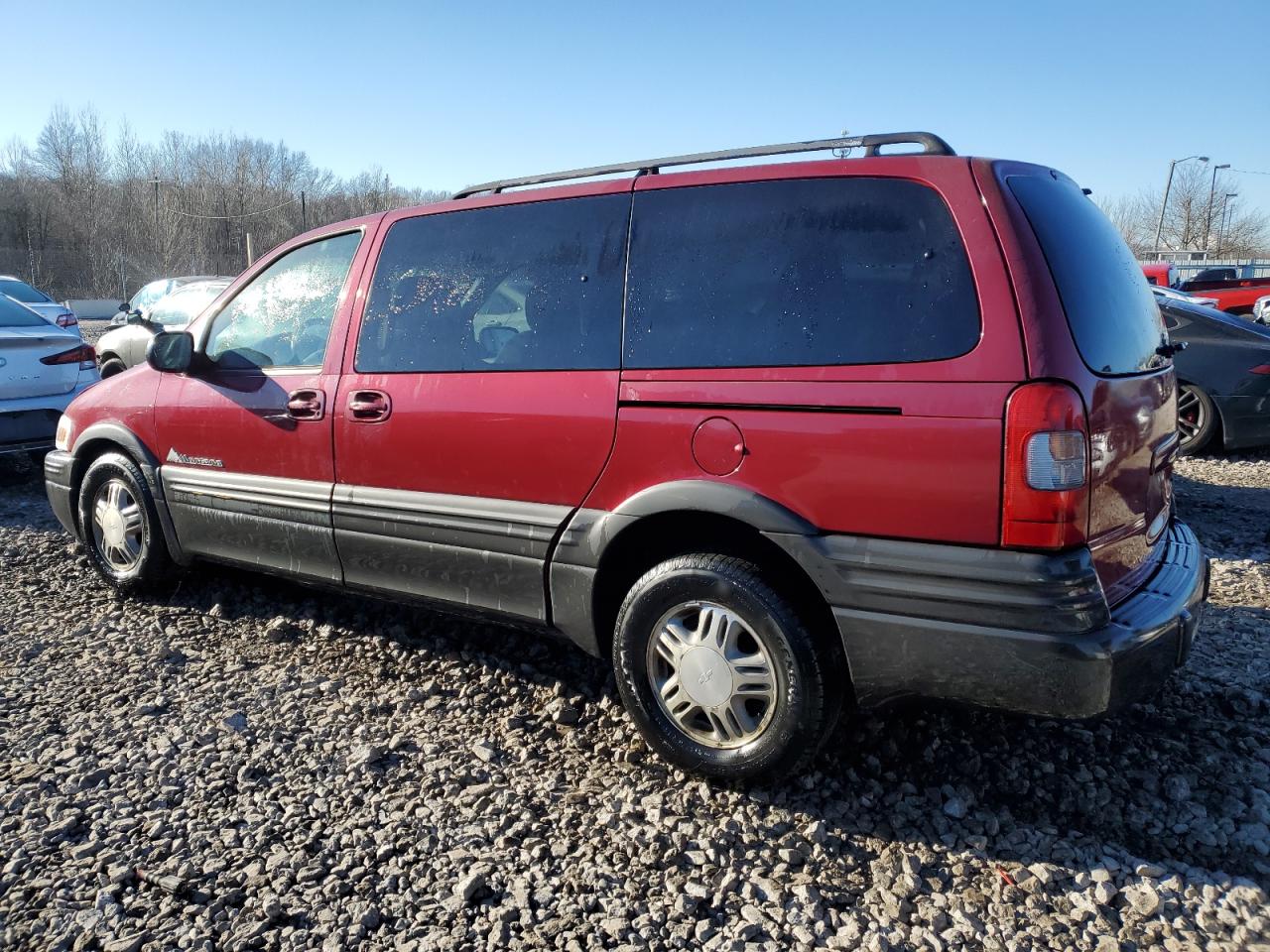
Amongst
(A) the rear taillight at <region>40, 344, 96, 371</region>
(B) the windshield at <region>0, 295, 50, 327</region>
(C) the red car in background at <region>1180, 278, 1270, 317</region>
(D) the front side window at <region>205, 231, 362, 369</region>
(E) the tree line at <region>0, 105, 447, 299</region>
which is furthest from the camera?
(E) the tree line at <region>0, 105, 447, 299</region>

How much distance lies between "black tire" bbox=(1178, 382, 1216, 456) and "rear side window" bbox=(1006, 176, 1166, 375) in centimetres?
608

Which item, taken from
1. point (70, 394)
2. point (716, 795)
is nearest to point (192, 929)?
point (716, 795)

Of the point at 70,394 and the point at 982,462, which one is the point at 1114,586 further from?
the point at 70,394

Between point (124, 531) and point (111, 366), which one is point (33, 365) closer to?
point (124, 531)

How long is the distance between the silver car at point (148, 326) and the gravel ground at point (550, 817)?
745cm

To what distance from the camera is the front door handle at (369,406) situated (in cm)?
367

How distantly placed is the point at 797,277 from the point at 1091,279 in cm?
85

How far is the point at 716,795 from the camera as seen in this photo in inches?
118

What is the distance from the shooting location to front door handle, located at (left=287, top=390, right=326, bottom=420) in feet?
12.7

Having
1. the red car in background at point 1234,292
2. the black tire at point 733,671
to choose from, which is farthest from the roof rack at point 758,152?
the red car in background at point 1234,292

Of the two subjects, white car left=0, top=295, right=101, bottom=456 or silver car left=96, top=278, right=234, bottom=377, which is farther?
silver car left=96, top=278, right=234, bottom=377

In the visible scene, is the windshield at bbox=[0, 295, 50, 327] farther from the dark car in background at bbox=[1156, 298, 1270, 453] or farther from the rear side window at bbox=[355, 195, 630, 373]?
the dark car in background at bbox=[1156, 298, 1270, 453]

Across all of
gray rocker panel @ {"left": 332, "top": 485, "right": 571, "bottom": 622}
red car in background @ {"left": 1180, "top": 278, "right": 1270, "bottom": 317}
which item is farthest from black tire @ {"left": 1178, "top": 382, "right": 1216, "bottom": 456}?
red car in background @ {"left": 1180, "top": 278, "right": 1270, "bottom": 317}

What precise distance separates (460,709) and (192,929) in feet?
4.31
